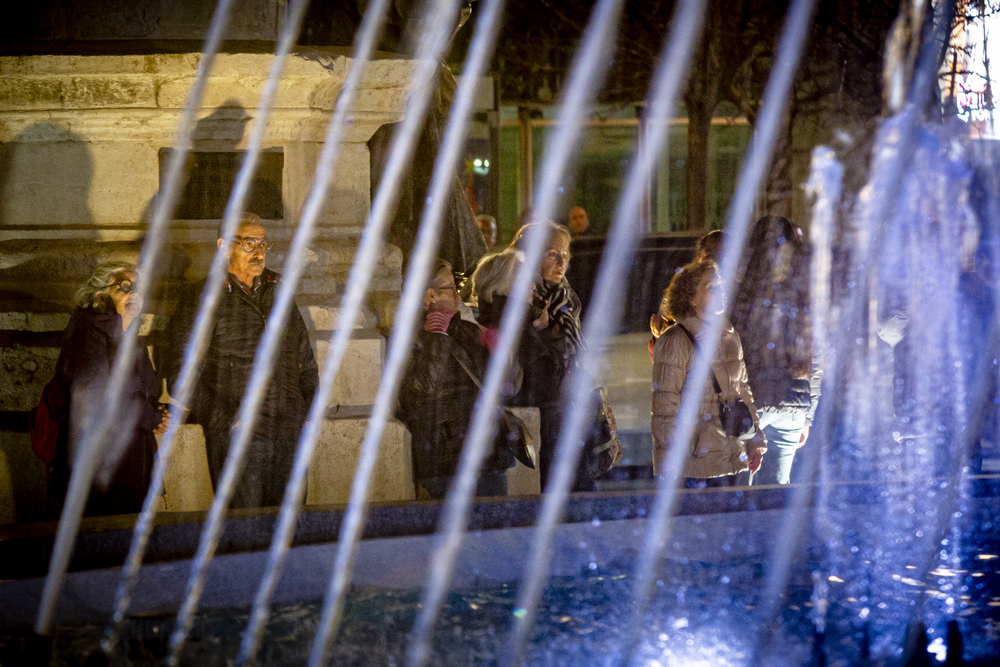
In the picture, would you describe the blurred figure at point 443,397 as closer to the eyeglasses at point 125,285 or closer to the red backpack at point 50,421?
the eyeglasses at point 125,285

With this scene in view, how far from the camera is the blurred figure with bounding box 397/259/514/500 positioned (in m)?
4.41

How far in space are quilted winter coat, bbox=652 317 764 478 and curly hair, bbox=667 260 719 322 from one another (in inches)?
2.3

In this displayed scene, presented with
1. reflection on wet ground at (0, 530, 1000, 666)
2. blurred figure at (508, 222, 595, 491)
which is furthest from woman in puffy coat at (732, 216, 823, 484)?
reflection on wet ground at (0, 530, 1000, 666)

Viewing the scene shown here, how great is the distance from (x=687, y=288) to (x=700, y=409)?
0.47 metres

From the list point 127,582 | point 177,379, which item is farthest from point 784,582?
point 177,379

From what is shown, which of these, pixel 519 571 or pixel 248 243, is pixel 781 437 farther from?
pixel 248 243

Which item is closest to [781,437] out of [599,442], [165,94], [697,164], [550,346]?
[599,442]

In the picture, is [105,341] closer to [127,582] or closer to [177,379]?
[177,379]

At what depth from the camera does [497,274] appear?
4789 mm

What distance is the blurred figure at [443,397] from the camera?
4410 millimetres

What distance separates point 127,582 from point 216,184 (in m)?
2.17

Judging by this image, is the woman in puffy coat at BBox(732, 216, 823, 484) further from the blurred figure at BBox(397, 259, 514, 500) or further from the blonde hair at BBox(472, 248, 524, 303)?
the blurred figure at BBox(397, 259, 514, 500)

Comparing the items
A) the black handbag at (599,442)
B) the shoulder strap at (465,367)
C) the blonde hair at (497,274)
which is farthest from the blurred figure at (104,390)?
the black handbag at (599,442)

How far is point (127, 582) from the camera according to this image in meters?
2.81
